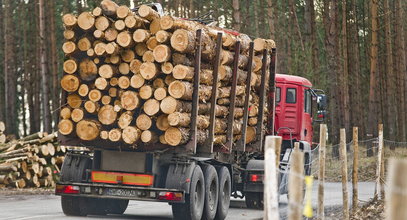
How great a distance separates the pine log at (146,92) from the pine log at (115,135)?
0.69m

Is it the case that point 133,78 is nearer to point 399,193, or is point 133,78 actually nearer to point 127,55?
point 127,55

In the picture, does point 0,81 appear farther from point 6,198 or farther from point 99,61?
point 99,61

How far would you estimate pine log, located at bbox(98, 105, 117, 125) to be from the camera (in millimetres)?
14031

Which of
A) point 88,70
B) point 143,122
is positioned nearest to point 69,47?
point 88,70

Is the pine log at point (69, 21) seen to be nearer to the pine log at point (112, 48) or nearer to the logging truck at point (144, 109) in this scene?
the logging truck at point (144, 109)

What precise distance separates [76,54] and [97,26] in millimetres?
670

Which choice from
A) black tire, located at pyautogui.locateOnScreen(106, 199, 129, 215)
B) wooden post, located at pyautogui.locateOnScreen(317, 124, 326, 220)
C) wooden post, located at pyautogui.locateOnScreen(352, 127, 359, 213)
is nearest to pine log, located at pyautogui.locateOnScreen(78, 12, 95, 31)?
black tire, located at pyautogui.locateOnScreen(106, 199, 129, 215)

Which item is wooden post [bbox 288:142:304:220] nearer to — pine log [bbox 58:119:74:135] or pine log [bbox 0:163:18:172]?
pine log [bbox 58:119:74:135]

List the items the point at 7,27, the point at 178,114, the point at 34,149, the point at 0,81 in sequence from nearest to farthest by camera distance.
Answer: the point at 178,114
the point at 34,149
the point at 7,27
the point at 0,81

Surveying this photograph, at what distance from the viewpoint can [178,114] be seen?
1367 centimetres

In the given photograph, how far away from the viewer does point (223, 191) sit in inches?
631

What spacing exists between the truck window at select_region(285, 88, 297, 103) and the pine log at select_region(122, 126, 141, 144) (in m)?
6.11

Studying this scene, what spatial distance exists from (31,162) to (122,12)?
9.51 metres

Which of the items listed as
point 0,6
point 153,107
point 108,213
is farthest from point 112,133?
point 0,6
